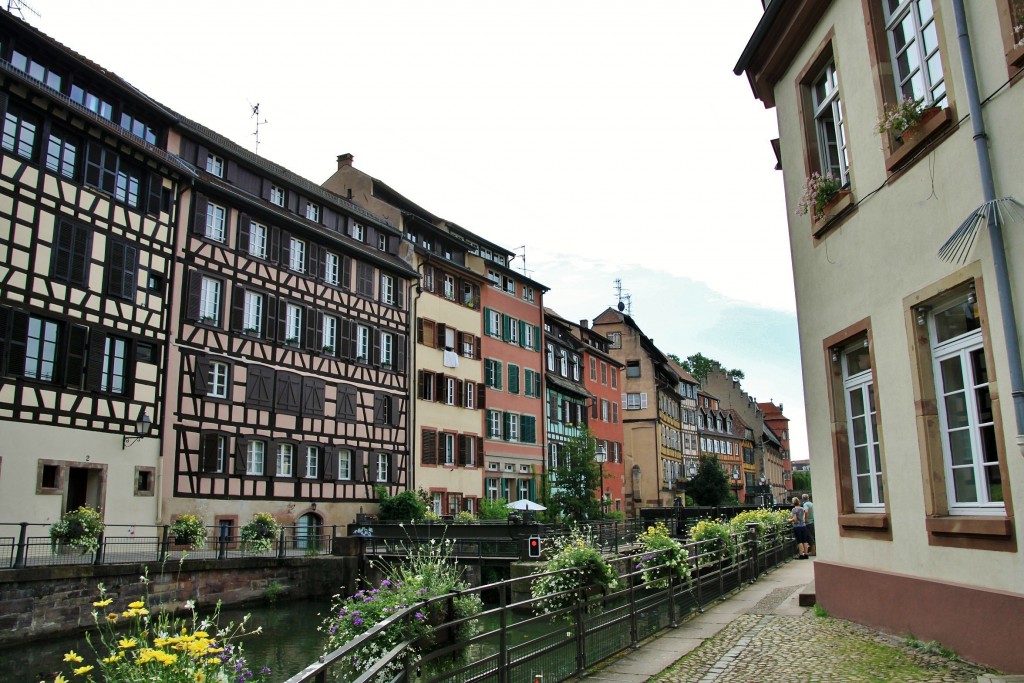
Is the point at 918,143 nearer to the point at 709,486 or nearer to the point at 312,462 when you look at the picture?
the point at 312,462

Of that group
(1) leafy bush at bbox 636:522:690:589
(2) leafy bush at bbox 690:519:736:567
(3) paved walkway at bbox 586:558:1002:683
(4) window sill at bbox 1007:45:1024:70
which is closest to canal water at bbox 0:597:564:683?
(1) leafy bush at bbox 636:522:690:589

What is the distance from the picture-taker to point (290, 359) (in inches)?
1143

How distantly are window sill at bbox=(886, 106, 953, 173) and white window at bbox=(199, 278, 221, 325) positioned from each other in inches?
862

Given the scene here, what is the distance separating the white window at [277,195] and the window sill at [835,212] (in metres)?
23.1

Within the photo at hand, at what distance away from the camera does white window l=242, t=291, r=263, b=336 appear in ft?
90.3

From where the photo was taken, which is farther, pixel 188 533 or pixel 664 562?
pixel 188 533

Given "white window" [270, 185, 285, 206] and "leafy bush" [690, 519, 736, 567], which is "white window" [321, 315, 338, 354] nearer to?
"white window" [270, 185, 285, 206]

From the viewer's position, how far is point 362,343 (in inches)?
1288

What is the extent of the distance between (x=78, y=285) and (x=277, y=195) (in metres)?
9.47

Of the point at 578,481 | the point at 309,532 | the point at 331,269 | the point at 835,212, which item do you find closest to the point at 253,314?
the point at 331,269

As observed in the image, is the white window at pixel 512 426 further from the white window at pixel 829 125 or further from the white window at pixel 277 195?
the white window at pixel 829 125

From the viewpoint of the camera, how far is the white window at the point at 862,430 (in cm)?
944

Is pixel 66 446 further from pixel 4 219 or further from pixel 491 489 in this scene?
pixel 491 489

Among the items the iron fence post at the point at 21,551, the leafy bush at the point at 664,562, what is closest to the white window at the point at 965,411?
the leafy bush at the point at 664,562
